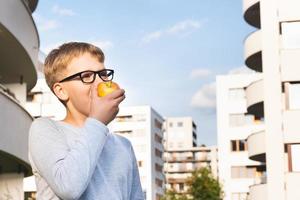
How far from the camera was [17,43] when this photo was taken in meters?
20.3

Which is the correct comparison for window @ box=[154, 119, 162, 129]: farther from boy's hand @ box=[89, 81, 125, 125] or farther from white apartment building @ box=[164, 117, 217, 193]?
boy's hand @ box=[89, 81, 125, 125]

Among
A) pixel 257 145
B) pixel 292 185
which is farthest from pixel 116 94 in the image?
pixel 257 145

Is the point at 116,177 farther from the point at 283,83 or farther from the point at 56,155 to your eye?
the point at 283,83

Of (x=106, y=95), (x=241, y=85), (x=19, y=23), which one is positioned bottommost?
(x=106, y=95)

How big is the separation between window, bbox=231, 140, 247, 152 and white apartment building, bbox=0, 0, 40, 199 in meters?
43.1

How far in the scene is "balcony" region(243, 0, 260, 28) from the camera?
124 ft

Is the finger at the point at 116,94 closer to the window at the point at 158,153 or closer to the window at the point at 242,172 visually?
the window at the point at 242,172

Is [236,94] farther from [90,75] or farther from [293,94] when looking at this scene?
[90,75]

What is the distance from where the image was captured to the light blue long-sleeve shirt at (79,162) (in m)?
2.91

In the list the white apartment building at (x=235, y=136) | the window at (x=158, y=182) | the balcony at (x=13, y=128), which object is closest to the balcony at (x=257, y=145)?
the balcony at (x=13, y=128)

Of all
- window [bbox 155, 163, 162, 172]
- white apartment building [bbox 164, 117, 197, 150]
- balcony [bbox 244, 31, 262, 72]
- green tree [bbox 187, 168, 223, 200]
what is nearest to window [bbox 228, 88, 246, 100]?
green tree [bbox 187, 168, 223, 200]

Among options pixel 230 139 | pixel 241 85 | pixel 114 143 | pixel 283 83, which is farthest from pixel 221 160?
pixel 114 143

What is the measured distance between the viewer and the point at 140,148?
115m

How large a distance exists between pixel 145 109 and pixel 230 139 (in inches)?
1922
